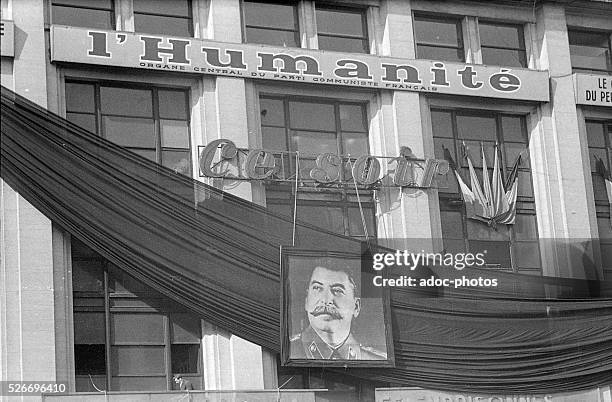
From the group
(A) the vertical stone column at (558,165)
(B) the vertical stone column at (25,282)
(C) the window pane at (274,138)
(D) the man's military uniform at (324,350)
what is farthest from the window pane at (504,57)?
(B) the vertical stone column at (25,282)

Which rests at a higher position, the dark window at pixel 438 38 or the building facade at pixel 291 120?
the dark window at pixel 438 38

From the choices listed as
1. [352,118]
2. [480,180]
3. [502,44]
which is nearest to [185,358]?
[352,118]

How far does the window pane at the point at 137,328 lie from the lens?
121 feet

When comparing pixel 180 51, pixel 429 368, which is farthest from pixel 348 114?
pixel 429 368

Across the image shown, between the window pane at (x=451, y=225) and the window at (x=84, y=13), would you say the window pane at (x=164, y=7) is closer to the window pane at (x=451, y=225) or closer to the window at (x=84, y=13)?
the window at (x=84, y=13)

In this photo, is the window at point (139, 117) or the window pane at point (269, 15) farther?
the window pane at point (269, 15)

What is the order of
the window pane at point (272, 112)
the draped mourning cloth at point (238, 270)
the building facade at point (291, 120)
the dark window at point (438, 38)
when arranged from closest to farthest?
1. the draped mourning cloth at point (238, 270)
2. the building facade at point (291, 120)
3. the window pane at point (272, 112)
4. the dark window at point (438, 38)

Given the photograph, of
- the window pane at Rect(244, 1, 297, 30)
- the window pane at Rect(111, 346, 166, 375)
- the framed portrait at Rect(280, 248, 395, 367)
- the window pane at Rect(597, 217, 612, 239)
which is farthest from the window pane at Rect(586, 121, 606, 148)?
the window pane at Rect(111, 346, 166, 375)

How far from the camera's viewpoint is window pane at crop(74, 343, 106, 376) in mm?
36156

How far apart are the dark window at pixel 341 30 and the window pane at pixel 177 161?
6.38m

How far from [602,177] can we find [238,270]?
14712 millimetres

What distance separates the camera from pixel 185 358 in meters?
37.5

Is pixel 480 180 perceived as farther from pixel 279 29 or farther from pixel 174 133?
pixel 174 133

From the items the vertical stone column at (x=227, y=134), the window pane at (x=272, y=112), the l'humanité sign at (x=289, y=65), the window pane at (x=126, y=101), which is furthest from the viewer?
the window pane at (x=272, y=112)
